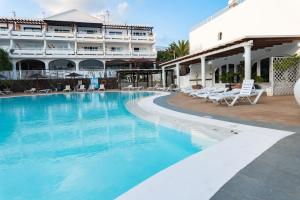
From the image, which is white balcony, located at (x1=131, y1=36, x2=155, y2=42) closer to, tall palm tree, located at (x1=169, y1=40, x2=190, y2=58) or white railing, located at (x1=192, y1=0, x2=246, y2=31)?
tall palm tree, located at (x1=169, y1=40, x2=190, y2=58)

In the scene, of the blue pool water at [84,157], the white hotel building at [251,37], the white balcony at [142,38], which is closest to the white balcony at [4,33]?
the white balcony at [142,38]

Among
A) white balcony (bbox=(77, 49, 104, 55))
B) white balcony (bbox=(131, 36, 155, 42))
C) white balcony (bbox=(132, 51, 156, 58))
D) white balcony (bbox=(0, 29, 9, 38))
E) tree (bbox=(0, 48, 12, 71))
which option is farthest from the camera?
white balcony (bbox=(131, 36, 155, 42))

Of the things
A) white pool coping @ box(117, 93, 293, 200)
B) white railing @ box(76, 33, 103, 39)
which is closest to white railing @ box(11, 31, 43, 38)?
white railing @ box(76, 33, 103, 39)

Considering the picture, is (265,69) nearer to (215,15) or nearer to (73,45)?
(215,15)

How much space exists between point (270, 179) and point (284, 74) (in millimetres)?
12537

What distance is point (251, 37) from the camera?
12.8m

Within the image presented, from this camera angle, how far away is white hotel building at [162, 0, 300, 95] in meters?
14.0

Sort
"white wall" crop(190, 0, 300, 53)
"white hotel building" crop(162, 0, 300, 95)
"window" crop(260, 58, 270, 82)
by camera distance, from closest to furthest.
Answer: "white hotel building" crop(162, 0, 300, 95)
"white wall" crop(190, 0, 300, 53)
"window" crop(260, 58, 270, 82)

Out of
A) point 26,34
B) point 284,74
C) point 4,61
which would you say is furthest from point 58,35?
point 284,74

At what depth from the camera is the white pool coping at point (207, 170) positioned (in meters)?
3.25

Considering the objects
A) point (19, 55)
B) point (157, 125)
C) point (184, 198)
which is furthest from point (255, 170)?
point (19, 55)

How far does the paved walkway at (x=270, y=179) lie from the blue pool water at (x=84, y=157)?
1.99 m

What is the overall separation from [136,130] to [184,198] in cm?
587

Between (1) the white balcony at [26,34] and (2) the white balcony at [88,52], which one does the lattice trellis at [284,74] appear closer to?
(2) the white balcony at [88,52]
